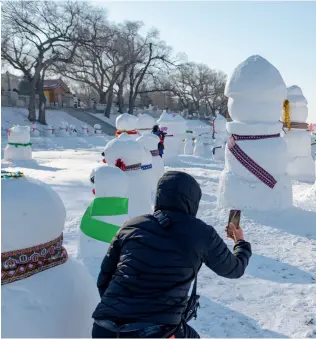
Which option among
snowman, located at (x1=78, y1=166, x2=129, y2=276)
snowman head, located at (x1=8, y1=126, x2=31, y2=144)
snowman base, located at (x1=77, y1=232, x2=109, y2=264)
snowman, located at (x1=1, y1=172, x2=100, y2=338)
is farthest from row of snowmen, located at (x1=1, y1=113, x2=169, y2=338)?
snowman head, located at (x1=8, y1=126, x2=31, y2=144)

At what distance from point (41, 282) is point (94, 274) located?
2.13 metres

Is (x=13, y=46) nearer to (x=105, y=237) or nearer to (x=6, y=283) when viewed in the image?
(x=105, y=237)

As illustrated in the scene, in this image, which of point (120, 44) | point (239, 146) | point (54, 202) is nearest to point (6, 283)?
point (54, 202)

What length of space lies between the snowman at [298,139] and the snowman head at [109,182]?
674 cm

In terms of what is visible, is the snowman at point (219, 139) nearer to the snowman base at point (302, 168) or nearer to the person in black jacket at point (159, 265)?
the snowman base at point (302, 168)

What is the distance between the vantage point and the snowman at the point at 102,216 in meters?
4.16

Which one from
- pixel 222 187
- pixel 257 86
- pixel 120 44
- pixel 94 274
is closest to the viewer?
pixel 94 274

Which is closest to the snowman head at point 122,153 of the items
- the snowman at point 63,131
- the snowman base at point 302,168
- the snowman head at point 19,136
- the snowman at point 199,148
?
→ the snowman base at point 302,168

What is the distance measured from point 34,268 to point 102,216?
230cm

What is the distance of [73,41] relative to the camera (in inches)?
1017

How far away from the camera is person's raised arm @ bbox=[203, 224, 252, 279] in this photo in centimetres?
196

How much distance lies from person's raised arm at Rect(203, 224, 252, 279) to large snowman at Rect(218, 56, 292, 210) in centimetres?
415

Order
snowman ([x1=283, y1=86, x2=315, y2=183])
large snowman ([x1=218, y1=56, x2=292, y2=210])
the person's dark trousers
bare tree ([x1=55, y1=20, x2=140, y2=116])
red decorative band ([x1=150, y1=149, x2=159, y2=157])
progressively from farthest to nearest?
bare tree ([x1=55, y1=20, x2=140, y2=116]) < snowman ([x1=283, y1=86, x2=315, y2=183]) < red decorative band ([x1=150, y1=149, x2=159, y2=157]) < large snowman ([x1=218, y1=56, x2=292, y2=210]) < the person's dark trousers

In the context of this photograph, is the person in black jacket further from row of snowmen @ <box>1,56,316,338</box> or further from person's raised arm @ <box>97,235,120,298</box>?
row of snowmen @ <box>1,56,316,338</box>
